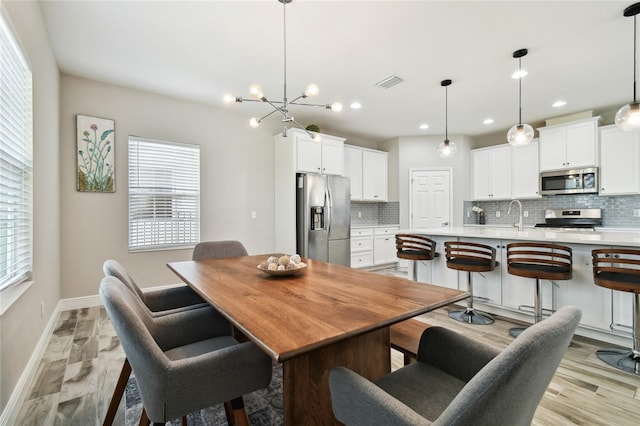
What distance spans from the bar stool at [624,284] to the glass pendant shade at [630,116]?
43.5 inches

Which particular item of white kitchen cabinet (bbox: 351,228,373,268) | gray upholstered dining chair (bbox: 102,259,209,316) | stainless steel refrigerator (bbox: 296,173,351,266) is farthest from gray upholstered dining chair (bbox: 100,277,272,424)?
white kitchen cabinet (bbox: 351,228,373,268)

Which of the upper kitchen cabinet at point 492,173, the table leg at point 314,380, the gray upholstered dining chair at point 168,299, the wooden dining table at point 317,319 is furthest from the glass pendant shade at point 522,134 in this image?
the gray upholstered dining chair at point 168,299

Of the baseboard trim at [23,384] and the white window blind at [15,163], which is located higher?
the white window blind at [15,163]

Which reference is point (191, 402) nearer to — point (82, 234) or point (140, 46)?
point (140, 46)

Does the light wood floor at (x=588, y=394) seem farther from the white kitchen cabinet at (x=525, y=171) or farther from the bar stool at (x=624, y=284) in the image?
the white kitchen cabinet at (x=525, y=171)

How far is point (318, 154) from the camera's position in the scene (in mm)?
4844

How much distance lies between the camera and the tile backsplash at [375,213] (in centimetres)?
629

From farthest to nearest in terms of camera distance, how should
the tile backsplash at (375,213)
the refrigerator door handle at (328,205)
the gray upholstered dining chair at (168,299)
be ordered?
the tile backsplash at (375,213), the refrigerator door handle at (328,205), the gray upholstered dining chair at (168,299)

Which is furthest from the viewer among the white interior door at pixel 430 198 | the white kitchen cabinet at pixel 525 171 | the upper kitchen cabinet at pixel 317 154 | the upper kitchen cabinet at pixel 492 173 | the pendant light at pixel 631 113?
the white interior door at pixel 430 198

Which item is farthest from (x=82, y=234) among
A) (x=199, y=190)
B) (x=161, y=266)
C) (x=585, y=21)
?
(x=585, y=21)

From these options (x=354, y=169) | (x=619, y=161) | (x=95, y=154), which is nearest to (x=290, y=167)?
(x=354, y=169)

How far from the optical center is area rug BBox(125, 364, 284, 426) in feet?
5.28

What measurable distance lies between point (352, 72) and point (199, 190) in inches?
103

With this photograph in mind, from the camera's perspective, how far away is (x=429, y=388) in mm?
1146
